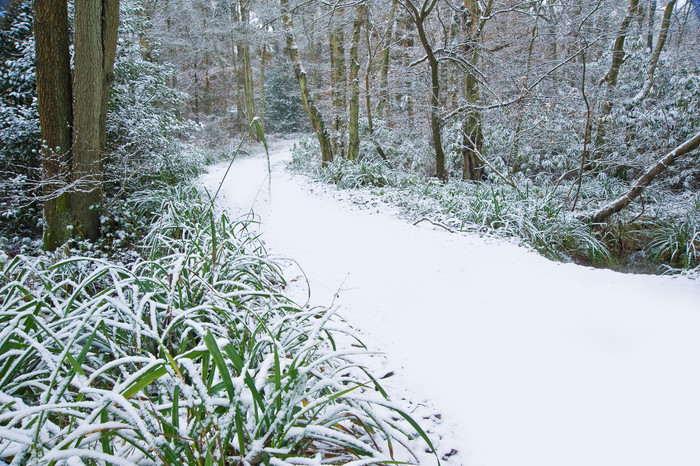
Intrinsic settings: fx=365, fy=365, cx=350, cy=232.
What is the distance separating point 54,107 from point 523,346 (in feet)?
16.1

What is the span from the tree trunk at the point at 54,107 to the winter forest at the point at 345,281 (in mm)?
23

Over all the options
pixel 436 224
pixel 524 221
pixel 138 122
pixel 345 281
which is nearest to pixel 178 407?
pixel 345 281

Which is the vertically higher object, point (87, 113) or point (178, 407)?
point (87, 113)

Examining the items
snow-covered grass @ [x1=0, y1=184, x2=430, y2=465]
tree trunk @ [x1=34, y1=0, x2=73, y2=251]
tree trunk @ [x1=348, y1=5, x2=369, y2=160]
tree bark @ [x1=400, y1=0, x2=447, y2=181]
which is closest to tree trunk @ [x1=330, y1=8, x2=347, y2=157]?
tree trunk @ [x1=348, y1=5, x2=369, y2=160]

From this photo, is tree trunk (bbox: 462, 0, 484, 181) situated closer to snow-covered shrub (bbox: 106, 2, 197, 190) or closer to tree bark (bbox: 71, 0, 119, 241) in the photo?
snow-covered shrub (bbox: 106, 2, 197, 190)

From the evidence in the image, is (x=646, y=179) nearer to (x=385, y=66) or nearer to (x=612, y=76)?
(x=612, y=76)

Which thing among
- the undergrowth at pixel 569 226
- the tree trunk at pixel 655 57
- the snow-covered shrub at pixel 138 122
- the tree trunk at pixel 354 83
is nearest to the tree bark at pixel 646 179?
the undergrowth at pixel 569 226

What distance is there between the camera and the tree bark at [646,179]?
454 cm

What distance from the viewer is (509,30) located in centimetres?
936

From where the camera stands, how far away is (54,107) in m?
3.81

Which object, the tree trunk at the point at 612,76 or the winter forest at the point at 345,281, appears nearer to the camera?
the winter forest at the point at 345,281

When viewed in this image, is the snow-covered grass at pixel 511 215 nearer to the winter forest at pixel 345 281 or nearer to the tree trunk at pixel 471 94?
the winter forest at pixel 345 281

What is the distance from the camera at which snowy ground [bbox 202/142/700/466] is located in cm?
161

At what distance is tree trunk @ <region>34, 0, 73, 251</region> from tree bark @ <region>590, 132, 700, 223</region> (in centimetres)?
681
